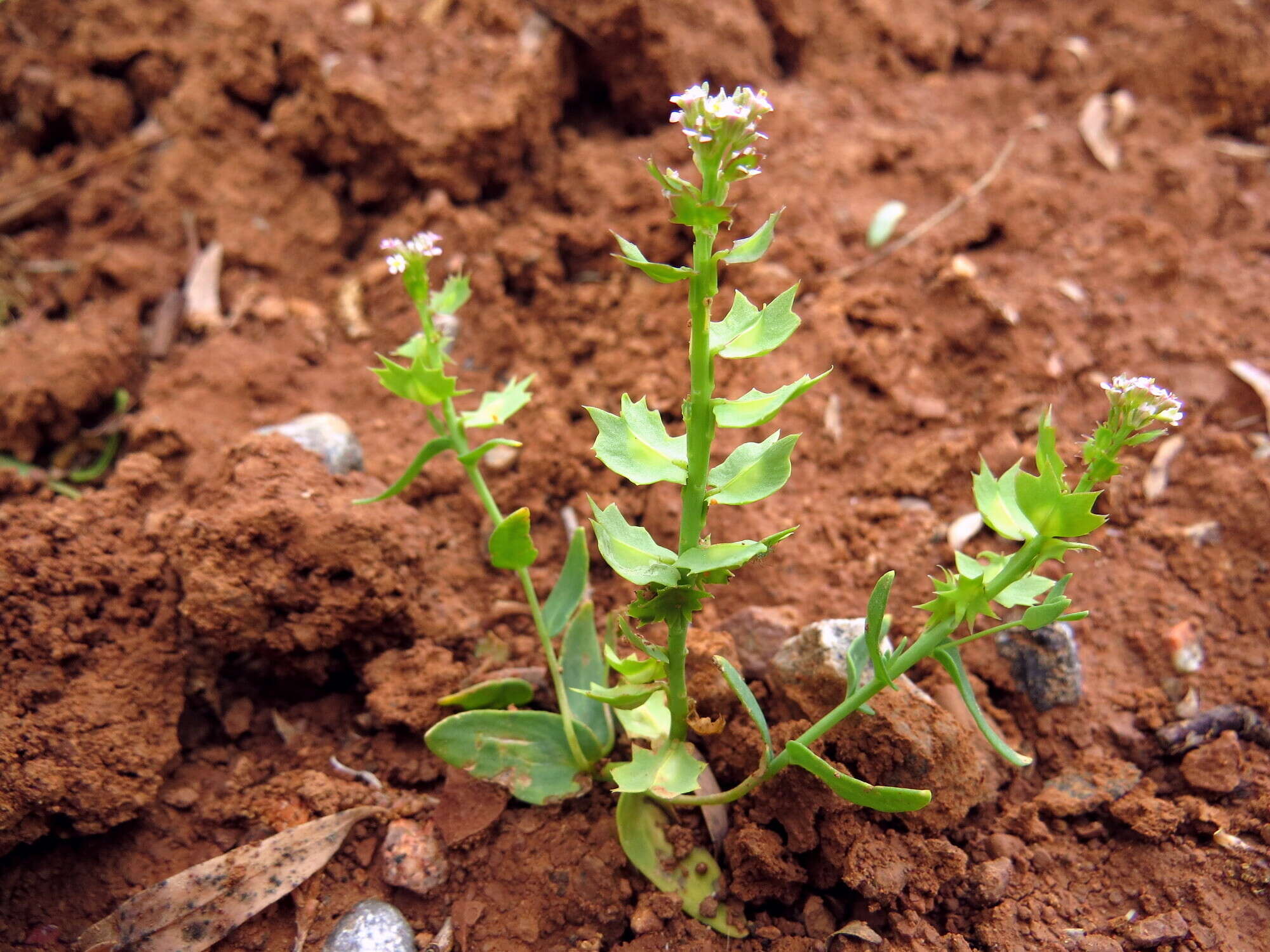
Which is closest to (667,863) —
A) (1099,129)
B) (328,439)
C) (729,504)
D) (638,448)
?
(729,504)

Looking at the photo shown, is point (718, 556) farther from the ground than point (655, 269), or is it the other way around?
point (655, 269)

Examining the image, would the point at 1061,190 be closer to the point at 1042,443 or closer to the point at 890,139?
the point at 890,139

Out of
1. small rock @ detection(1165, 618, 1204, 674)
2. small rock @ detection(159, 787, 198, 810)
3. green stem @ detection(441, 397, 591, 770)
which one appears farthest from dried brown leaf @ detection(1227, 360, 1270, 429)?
small rock @ detection(159, 787, 198, 810)

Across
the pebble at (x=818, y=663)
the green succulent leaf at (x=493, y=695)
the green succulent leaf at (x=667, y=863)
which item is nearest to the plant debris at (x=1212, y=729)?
the pebble at (x=818, y=663)

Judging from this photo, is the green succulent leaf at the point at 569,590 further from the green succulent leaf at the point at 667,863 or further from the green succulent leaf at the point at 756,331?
the green succulent leaf at the point at 756,331

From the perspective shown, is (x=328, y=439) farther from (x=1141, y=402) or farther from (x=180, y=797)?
(x=1141, y=402)

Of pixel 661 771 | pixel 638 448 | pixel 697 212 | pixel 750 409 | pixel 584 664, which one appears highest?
pixel 697 212
